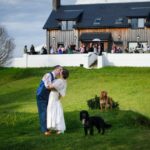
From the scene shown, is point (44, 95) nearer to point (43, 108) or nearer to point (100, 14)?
point (43, 108)

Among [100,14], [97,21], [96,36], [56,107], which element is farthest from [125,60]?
[56,107]

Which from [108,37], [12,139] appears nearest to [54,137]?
[12,139]

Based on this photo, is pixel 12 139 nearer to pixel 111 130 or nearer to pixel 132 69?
pixel 111 130

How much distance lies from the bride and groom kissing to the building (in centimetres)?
5210

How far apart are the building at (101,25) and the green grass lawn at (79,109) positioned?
16.3 m

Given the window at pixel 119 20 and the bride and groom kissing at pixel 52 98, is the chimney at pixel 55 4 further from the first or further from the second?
the bride and groom kissing at pixel 52 98

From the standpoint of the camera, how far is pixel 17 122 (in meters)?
22.5

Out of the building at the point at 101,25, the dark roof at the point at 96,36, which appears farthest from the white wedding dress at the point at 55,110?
the dark roof at the point at 96,36

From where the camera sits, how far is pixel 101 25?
72.5 m

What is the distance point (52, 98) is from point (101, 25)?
178ft

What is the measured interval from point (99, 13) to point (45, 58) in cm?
1707

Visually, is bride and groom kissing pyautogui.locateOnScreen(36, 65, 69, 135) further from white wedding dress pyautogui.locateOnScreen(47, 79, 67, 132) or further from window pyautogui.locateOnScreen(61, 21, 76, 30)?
window pyautogui.locateOnScreen(61, 21, 76, 30)

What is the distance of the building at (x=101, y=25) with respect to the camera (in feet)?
235

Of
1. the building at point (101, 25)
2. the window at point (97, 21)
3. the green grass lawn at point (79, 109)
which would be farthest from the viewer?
the window at point (97, 21)
